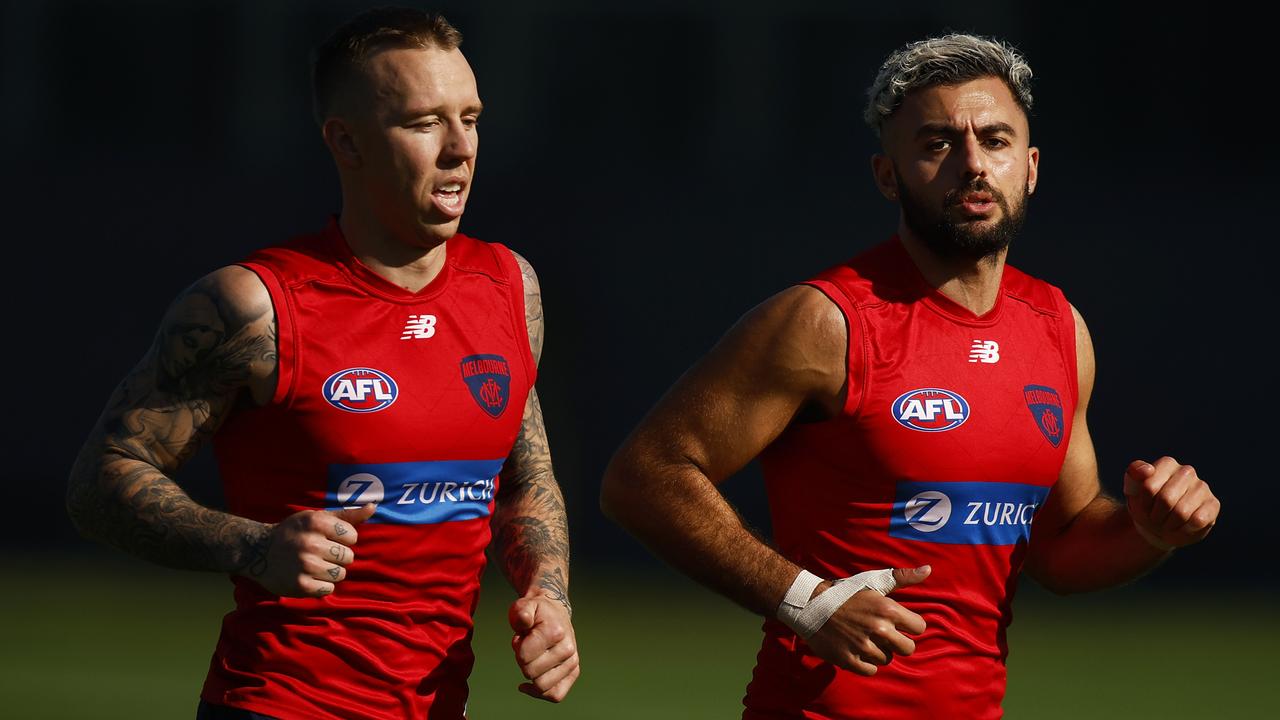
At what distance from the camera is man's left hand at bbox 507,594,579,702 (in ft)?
12.0

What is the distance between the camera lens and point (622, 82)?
15578mm

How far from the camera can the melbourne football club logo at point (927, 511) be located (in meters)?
3.81

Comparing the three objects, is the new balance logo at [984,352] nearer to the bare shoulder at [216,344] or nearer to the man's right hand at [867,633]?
the man's right hand at [867,633]

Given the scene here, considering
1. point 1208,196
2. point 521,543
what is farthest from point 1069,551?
point 1208,196

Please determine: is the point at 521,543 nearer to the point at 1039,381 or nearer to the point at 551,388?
the point at 1039,381

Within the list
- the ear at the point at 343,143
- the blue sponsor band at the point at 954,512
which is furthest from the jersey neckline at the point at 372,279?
the blue sponsor band at the point at 954,512

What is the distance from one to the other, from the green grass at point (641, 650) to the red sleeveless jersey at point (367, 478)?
5101mm

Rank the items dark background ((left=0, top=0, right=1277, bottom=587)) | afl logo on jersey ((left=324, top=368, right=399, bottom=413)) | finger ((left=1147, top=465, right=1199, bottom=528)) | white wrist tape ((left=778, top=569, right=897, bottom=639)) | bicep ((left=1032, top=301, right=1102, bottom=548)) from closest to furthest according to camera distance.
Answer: white wrist tape ((left=778, top=569, right=897, bottom=639))
afl logo on jersey ((left=324, top=368, right=399, bottom=413))
finger ((left=1147, top=465, right=1199, bottom=528))
bicep ((left=1032, top=301, right=1102, bottom=548))
dark background ((left=0, top=0, right=1277, bottom=587))

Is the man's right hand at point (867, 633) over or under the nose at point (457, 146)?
under

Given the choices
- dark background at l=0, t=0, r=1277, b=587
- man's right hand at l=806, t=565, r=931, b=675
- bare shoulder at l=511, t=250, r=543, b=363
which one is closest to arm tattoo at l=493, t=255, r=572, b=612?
bare shoulder at l=511, t=250, r=543, b=363

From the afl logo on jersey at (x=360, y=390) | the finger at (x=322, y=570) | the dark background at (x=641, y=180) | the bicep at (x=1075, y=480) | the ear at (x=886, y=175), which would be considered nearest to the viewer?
the finger at (x=322, y=570)

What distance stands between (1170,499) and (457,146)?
1.63m

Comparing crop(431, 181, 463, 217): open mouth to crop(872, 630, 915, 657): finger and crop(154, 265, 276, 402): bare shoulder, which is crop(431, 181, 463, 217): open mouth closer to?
crop(154, 265, 276, 402): bare shoulder

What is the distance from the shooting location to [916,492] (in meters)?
3.80
